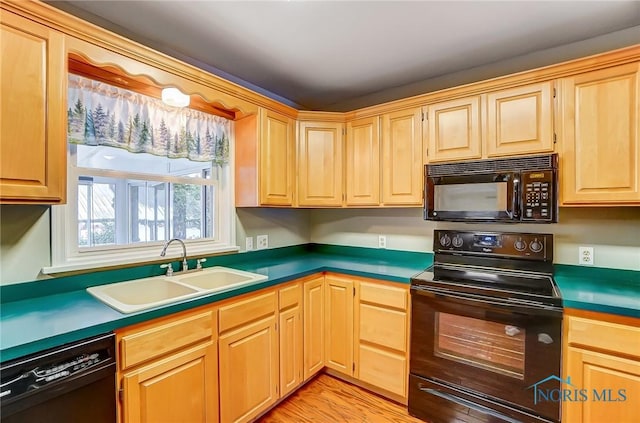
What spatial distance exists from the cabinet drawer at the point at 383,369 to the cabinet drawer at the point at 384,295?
13.3 inches

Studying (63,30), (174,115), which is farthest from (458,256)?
(63,30)

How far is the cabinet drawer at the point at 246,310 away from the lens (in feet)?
5.13

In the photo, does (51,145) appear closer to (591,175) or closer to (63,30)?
(63,30)

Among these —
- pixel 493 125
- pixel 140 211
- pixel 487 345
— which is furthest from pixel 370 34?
pixel 487 345

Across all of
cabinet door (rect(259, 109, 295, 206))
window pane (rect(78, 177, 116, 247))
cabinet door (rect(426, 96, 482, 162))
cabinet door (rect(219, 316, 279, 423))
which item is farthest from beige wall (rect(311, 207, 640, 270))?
window pane (rect(78, 177, 116, 247))

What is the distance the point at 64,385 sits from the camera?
1021 millimetres

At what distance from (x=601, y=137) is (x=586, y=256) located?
73 centimetres

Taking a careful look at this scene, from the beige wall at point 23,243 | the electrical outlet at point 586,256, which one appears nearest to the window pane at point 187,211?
the beige wall at point 23,243

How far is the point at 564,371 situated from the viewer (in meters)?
1.44

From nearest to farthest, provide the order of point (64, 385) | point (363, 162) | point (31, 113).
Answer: point (64, 385) → point (31, 113) → point (363, 162)

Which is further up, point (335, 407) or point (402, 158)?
point (402, 158)

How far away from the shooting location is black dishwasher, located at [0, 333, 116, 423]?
3.05ft

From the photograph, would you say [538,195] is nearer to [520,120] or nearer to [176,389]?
[520,120]

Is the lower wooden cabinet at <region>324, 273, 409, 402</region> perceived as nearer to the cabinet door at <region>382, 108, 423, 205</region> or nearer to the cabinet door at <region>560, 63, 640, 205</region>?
the cabinet door at <region>382, 108, 423, 205</region>
